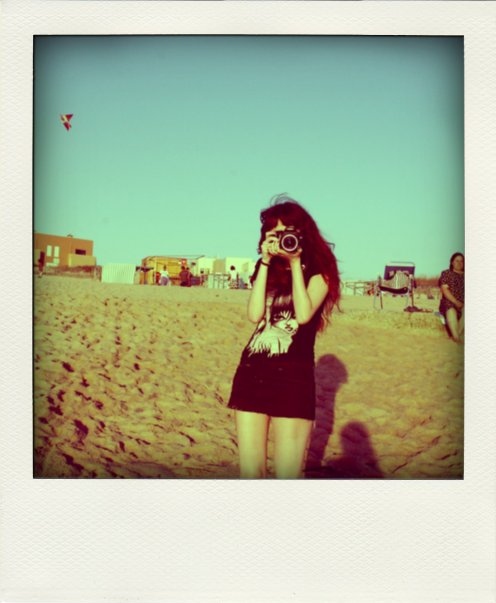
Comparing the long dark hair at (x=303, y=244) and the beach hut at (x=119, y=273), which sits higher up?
the long dark hair at (x=303, y=244)

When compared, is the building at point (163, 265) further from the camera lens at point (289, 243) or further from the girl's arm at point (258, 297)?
the camera lens at point (289, 243)

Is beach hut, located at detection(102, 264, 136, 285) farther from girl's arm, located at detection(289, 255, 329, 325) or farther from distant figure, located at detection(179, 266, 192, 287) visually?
girl's arm, located at detection(289, 255, 329, 325)

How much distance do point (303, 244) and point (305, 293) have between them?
0.25m

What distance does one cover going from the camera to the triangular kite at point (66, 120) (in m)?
3.87

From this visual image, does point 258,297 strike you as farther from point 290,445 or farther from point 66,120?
A: point 66,120

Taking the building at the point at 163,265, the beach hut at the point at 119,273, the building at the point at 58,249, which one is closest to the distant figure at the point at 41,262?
the building at the point at 58,249

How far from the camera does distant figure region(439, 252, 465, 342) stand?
3861 mm

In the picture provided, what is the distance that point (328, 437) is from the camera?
3.92 m
